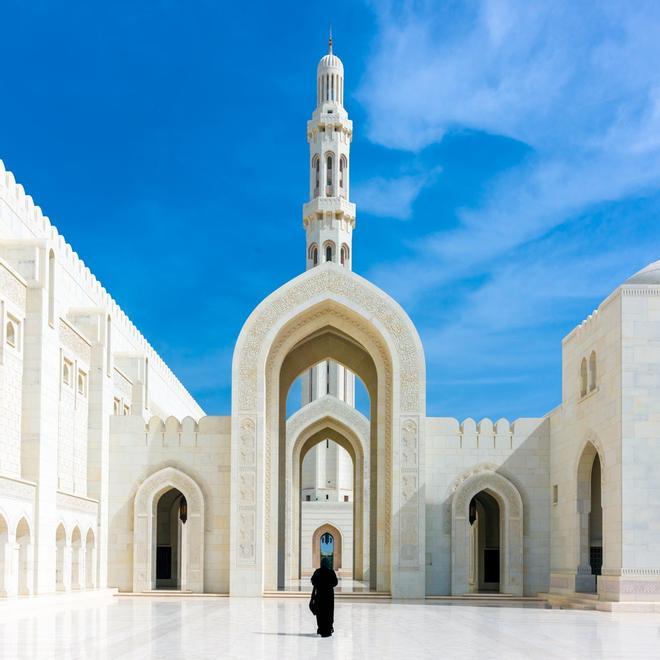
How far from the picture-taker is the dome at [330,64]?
37156mm

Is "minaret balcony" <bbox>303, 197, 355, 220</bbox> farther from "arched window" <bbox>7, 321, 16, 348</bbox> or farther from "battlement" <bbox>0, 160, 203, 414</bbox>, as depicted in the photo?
"arched window" <bbox>7, 321, 16, 348</bbox>

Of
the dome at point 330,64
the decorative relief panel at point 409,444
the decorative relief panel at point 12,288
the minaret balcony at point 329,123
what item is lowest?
the decorative relief panel at point 409,444

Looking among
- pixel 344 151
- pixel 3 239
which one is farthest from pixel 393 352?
pixel 344 151

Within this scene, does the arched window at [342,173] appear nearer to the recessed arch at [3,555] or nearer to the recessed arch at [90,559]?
the recessed arch at [90,559]

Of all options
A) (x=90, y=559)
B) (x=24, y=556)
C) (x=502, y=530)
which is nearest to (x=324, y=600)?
(x=24, y=556)

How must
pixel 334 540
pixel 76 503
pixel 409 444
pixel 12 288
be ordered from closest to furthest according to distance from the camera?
pixel 12 288 → pixel 76 503 → pixel 409 444 → pixel 334 540

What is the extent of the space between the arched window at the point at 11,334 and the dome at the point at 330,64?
22407 mm

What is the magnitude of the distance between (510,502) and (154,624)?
34.0ft

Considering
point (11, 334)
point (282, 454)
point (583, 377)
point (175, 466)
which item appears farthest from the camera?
point (282, 454)

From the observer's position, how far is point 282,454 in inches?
995

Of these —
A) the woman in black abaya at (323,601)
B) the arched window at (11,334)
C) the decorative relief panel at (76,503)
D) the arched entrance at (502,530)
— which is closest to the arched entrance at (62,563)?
the decorative relief panel at (76,503)

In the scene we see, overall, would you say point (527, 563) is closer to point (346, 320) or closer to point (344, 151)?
point (346, 320)

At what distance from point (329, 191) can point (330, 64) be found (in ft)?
14.8

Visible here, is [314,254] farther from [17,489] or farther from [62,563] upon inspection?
[17,489]
